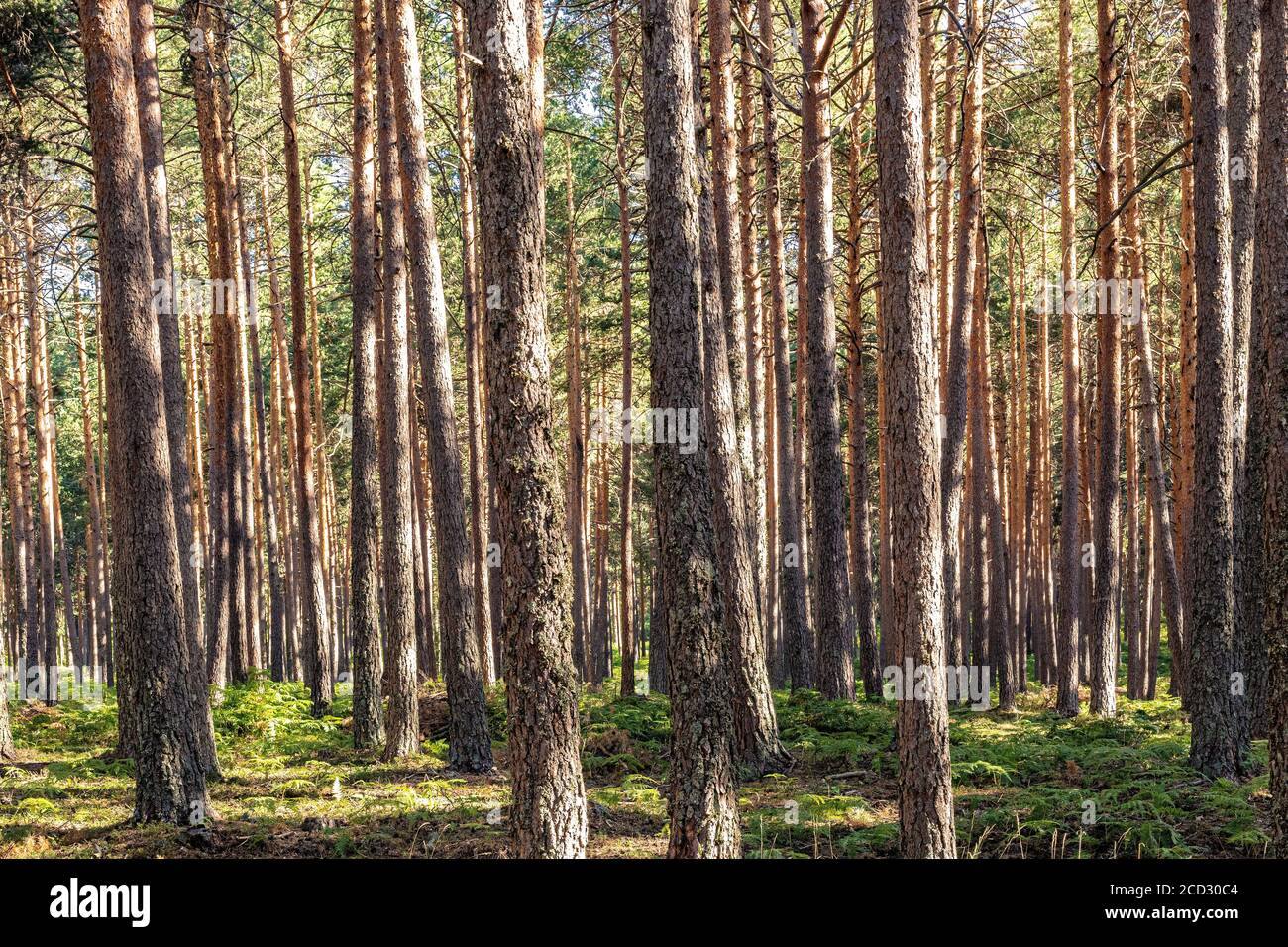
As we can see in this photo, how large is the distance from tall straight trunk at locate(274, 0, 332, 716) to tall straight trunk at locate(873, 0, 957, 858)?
10547 mm

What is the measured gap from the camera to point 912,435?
669 centimetres

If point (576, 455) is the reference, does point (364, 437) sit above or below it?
above

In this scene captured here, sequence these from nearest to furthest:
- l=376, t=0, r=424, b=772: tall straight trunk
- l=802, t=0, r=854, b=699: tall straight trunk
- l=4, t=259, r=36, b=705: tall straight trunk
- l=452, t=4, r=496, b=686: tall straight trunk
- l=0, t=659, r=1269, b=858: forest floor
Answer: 1. l=0, t=659, r=1269, b=858: forest floor
2. l=376, t=0, r=424, b=772: tall straight trunk
3. l=802, t=0, r=854, b=699: tall straight trunk
4. l=452, t=4, r=496, b=686: tall straight trunk
5. l=4, t=259, r=36, b=705: tall straight trunk

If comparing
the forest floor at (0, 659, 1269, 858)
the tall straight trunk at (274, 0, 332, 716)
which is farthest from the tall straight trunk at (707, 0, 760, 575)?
the tall straight trunk at (274, 0, 332, 716)

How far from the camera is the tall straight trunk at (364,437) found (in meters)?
12.3

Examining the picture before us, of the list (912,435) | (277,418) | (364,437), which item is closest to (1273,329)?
(912,435)

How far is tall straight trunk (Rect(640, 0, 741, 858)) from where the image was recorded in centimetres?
695

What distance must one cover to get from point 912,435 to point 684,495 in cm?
160

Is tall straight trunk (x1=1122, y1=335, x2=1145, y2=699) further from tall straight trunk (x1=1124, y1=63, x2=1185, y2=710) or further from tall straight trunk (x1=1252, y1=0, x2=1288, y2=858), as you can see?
tall straight trunk (x1=1252, y1=0, x2=1288, y2=858)

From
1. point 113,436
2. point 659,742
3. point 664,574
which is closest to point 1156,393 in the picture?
point 659,742

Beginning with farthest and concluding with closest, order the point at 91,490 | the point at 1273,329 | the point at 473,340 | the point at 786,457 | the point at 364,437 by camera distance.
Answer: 1. the point at 91,490
2. the point at 473,340
3. the point at 786,457
4. the point at 364,437
5. the point at 1273,329

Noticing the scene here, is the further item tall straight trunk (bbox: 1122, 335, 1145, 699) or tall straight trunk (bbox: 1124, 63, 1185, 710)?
tall straight trunk (bbox: 1122, 335, 1145, 699)

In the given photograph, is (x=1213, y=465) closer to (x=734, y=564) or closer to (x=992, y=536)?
(x=734, y=564)
